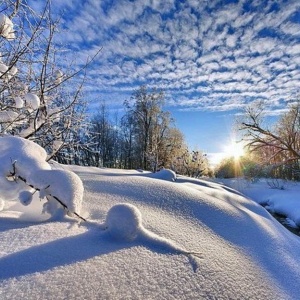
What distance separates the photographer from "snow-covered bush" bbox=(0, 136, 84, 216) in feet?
5.58

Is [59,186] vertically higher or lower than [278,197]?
higher

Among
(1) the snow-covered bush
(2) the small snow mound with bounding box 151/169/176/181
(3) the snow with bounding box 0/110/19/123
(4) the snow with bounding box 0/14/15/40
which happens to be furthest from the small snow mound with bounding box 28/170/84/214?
(2) the small snow mound with bounding box 151/169/176/181

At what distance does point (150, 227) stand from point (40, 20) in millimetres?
2110

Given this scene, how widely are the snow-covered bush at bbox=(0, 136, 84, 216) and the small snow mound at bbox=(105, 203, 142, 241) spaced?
0.30 m

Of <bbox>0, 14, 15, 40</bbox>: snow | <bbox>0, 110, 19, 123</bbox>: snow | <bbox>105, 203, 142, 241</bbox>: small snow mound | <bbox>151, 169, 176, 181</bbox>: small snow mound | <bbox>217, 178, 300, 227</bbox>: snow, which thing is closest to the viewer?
<bbox>105, 203, 142, 241</bbox>: small snow mound

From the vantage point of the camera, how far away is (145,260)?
1482 mm

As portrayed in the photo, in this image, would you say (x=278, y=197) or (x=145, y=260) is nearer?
(x=145, y=260)

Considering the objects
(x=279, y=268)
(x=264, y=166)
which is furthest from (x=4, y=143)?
(x=264, y=166)

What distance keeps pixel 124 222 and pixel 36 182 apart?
2.28ft

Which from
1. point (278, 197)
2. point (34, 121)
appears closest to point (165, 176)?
point (34, 121)

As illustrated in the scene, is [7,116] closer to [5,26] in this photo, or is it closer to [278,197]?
[5,26]

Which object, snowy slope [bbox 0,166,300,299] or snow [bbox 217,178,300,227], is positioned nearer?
snowy slope [bbox 0,166,300,299]

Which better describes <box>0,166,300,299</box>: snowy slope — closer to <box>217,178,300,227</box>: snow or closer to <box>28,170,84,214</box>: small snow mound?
<box>28,170,84,214</box>: small snow mound

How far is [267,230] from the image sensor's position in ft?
9.43
